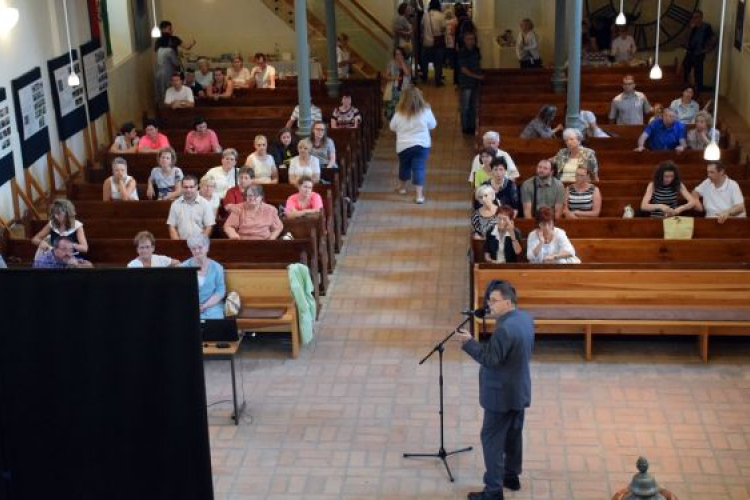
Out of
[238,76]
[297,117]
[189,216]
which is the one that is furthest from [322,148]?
[238,76]

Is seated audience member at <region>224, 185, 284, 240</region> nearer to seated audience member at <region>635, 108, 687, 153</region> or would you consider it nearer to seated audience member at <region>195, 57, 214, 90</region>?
seated audience member at <region>635, 108, 687, 153</region>

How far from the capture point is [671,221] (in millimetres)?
10016

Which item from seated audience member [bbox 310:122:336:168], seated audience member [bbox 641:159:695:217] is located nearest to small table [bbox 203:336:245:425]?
seated audience member [bbox 641:159:695:217]

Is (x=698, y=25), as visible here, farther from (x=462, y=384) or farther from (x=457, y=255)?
(x=462, y=384)

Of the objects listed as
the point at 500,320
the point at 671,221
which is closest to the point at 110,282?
the point at 500,320

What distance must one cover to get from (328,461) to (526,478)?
1.37 metres

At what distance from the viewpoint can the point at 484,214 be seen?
394 inches

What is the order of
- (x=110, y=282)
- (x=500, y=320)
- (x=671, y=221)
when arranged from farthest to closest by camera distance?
(x=671, y=221) → (x=500, y=320) → (x=110, y=282)

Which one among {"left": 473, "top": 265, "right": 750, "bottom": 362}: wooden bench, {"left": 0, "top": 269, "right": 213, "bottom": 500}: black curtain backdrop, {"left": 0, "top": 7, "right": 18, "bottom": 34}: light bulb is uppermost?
{"left": 0, "top": 7, "right": 18, "bottom": 34}: light bulb

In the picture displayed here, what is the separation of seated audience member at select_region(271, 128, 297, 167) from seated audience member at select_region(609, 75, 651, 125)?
430 cm

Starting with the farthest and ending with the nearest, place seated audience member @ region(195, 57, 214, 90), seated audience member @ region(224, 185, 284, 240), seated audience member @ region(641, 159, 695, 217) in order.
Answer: seated audience member @ region(195, 57, 214, 90), seated audience member @ region(641, 159, 695, 217), seated audience member @ region(224, 185, 284, 240)

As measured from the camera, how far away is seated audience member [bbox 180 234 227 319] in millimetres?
9070

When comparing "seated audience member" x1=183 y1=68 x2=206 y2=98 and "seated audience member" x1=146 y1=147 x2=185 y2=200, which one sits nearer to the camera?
"seated audience member" x1=146 y1=147 x2=185 y2=200

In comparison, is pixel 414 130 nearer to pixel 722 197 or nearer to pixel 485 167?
pixel 485 167
